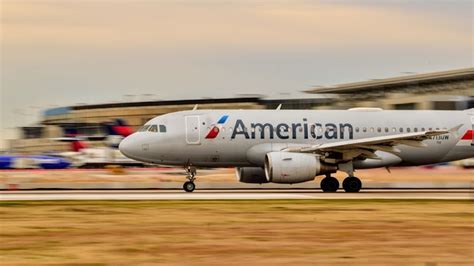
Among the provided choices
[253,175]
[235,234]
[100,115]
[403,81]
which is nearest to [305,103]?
[403,81]

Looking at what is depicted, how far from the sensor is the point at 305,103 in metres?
109

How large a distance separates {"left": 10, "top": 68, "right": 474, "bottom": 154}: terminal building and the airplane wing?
3220cm

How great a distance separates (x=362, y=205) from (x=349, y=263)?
13.4 metres

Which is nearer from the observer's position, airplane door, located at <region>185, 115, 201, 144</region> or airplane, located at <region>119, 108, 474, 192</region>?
airplane, located at <region>119, 108, 474, 192</region>

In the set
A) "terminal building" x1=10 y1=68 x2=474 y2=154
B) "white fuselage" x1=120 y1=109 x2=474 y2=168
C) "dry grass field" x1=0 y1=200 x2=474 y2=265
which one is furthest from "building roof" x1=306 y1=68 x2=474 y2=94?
"dry grass field" x1=0 y1=200 x2=474 y2=265

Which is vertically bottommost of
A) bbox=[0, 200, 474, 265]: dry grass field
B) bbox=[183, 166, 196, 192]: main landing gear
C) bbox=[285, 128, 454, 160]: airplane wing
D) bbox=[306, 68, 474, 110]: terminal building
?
bbox=[0, 200, 474, 265]: dry grass field

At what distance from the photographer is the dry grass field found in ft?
53.2

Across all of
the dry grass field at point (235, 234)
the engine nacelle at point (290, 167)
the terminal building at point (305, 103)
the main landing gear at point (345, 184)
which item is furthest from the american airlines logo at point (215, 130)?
the terminal building at point (305, 103)

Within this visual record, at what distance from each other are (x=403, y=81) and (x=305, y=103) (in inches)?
479

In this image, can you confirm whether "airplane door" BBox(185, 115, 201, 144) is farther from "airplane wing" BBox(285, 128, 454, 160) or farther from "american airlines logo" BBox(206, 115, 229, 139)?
"airplane wing" BBox(285, 128, 454, 160)

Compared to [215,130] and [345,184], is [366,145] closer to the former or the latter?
[345,184]

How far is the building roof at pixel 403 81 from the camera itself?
105 metres

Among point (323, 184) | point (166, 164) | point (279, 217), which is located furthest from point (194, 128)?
point (279, 217)

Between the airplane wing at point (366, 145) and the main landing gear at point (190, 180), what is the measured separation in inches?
160
